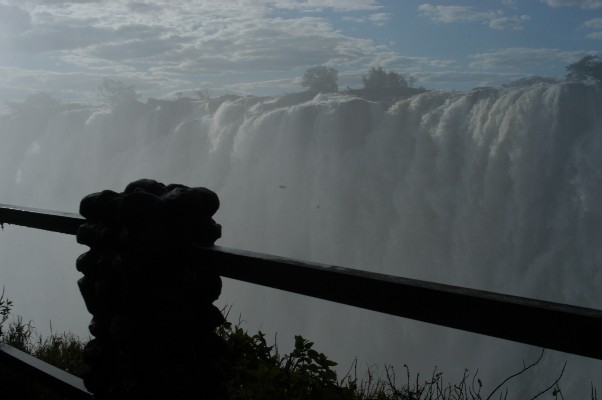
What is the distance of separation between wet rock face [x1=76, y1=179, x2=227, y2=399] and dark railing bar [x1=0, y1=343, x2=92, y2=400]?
0.30 m

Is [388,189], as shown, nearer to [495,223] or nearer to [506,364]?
[495,223]

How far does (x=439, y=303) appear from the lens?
3.85 ft

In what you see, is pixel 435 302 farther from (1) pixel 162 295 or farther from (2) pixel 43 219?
(2) pixel 43 219

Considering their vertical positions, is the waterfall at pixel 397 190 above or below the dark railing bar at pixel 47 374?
below

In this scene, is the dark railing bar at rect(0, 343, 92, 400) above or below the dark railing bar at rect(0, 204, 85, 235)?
below

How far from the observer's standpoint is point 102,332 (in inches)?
74.4

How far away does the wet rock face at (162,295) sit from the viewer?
1.72 m

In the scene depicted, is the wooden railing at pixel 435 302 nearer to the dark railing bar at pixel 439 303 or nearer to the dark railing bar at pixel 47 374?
the dark railing bar at pixel 439 303

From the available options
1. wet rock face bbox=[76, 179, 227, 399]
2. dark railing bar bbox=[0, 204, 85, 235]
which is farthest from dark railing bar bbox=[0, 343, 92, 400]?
dark railing bar bbox=[0, 204, 85, 235]

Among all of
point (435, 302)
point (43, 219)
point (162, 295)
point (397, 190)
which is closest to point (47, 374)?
point (43, 219)

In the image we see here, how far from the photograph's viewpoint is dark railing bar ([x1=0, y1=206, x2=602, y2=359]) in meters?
1.04

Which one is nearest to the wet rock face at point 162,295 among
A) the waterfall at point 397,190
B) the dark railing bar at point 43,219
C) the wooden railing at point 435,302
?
the wooden railing at point 435,302

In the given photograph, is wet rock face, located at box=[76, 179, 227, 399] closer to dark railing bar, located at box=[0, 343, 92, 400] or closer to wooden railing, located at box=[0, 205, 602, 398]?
wooden railing, located at box=[0, 205, 602, 398]

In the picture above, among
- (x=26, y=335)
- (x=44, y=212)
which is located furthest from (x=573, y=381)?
(x=44, y=212)
